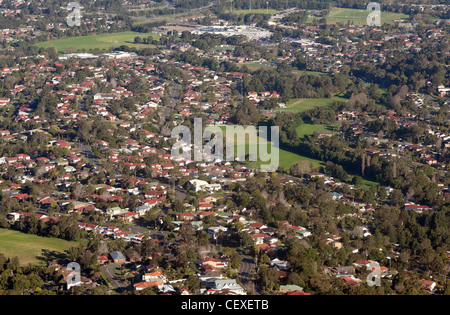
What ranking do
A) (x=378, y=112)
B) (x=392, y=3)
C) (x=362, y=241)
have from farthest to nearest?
(x=392, y=3) → (x=378, y=112) → (x=362, y=241)

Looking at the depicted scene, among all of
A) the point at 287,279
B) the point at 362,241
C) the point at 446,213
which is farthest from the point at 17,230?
the point at 446,213

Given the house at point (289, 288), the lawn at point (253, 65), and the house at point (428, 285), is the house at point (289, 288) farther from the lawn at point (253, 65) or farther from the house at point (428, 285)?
the lawn at point (253, 65)

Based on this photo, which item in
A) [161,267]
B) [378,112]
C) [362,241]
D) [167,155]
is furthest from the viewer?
[378,112]

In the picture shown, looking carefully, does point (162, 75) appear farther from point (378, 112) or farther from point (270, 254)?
point (270, 254)

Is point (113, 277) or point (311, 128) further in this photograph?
point (311, 128)

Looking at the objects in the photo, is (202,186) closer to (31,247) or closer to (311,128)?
(31,247)

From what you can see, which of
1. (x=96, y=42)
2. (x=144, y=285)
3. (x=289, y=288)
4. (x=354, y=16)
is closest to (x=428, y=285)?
(x=289, y=288)

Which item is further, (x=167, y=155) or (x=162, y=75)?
(x=162, y=75)

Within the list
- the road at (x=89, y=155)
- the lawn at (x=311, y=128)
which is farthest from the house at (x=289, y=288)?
the lawn at (x=311, y=128)
